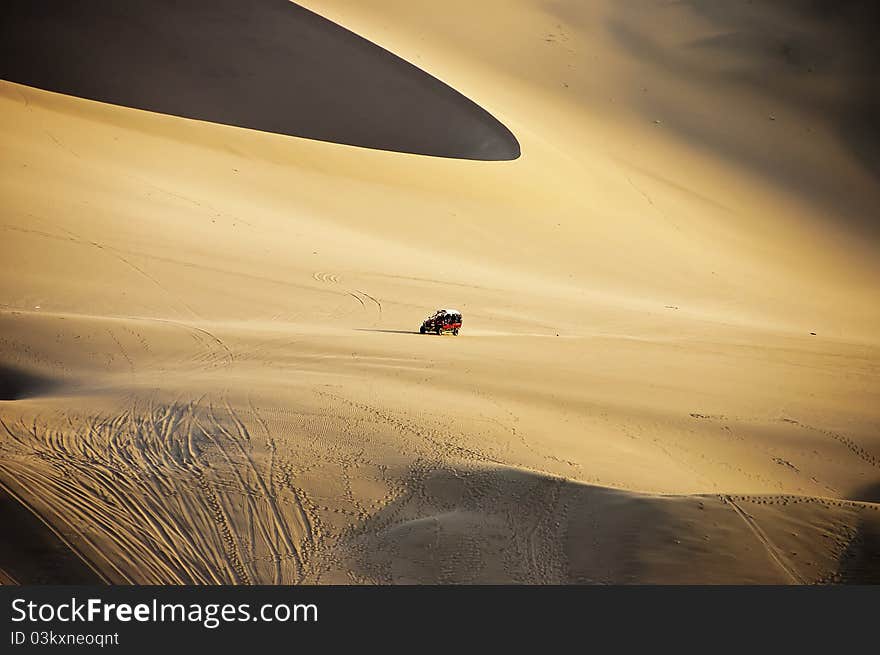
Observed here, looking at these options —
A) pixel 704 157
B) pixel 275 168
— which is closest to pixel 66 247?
pixel 275 168

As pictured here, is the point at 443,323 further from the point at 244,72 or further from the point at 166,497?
the point at 244,72

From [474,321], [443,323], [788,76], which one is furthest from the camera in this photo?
[788,76]

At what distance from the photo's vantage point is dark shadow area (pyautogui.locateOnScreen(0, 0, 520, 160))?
23.7 meters

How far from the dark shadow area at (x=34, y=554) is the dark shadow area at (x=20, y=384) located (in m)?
3.15

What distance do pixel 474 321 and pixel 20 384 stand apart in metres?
7.53

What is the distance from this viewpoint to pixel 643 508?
781 cm

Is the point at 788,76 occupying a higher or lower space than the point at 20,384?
higher

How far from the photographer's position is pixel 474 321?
53.2ft

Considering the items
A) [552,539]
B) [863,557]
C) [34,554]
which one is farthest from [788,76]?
[34,554]

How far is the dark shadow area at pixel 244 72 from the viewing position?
2373 cm

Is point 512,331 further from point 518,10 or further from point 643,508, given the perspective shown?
point 518,10

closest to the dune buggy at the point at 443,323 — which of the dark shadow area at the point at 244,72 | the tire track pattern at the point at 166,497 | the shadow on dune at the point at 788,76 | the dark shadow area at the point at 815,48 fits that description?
the tire track pattern at the point at 166,497

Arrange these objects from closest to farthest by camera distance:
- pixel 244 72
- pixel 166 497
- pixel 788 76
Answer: pixel 166 497 < pixel 244 72 < pixel 788 76

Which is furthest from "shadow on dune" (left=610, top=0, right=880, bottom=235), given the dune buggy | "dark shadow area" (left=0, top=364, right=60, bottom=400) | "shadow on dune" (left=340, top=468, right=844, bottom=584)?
"dark shadow area" (left=0, top=364, right=60, bottom=400)
